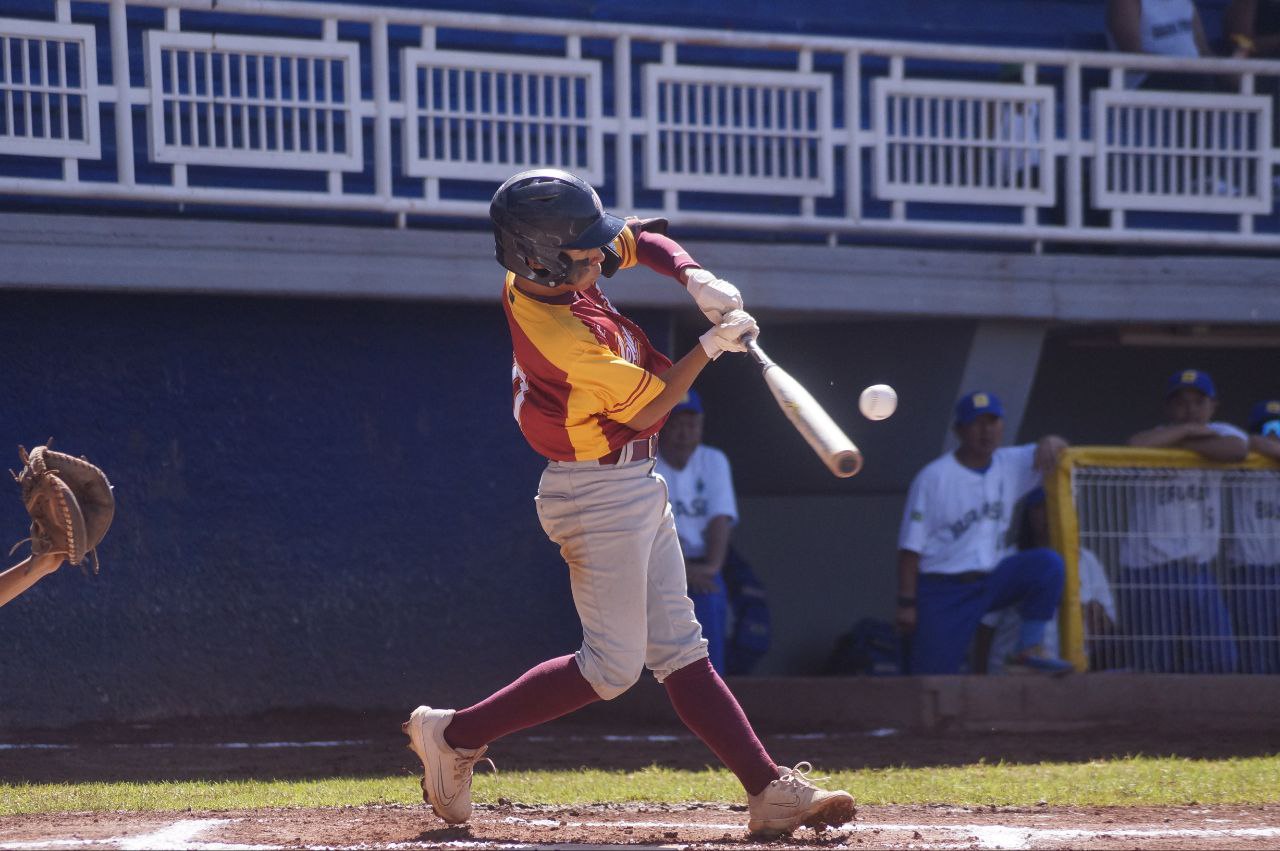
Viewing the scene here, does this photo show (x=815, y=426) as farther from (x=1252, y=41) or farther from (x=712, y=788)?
(x=1252, y=41)

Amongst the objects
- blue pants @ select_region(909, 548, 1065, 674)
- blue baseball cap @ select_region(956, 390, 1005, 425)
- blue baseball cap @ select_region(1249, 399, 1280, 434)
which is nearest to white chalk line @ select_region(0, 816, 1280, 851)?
blue pants @ select_region(909, 548, 1065, 674)

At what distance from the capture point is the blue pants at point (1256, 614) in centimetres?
830

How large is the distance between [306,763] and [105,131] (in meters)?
3.78

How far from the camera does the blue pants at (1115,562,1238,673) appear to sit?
8.23 m

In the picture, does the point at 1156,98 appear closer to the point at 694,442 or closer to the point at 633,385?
A: the point at 694,442

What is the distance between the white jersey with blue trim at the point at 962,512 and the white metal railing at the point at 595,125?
4.40 ft

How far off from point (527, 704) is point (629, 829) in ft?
1.70

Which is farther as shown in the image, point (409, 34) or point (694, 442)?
point (409, 34)

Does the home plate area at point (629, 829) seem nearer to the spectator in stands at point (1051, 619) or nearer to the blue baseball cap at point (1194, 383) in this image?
the spectator in stands at point (1051, 619)

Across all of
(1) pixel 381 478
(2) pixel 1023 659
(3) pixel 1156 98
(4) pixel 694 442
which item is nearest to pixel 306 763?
(1) pixel 381 478

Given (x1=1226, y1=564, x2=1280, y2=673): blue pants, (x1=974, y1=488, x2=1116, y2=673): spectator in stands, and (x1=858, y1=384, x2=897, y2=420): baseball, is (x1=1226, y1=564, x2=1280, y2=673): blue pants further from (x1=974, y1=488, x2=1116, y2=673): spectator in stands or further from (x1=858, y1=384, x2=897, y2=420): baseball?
(x1=858, y1=384, x2=897, y2=420): baseball

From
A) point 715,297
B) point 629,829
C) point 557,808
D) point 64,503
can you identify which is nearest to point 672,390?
point 715,297

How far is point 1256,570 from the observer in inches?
328

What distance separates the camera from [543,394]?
468cm
